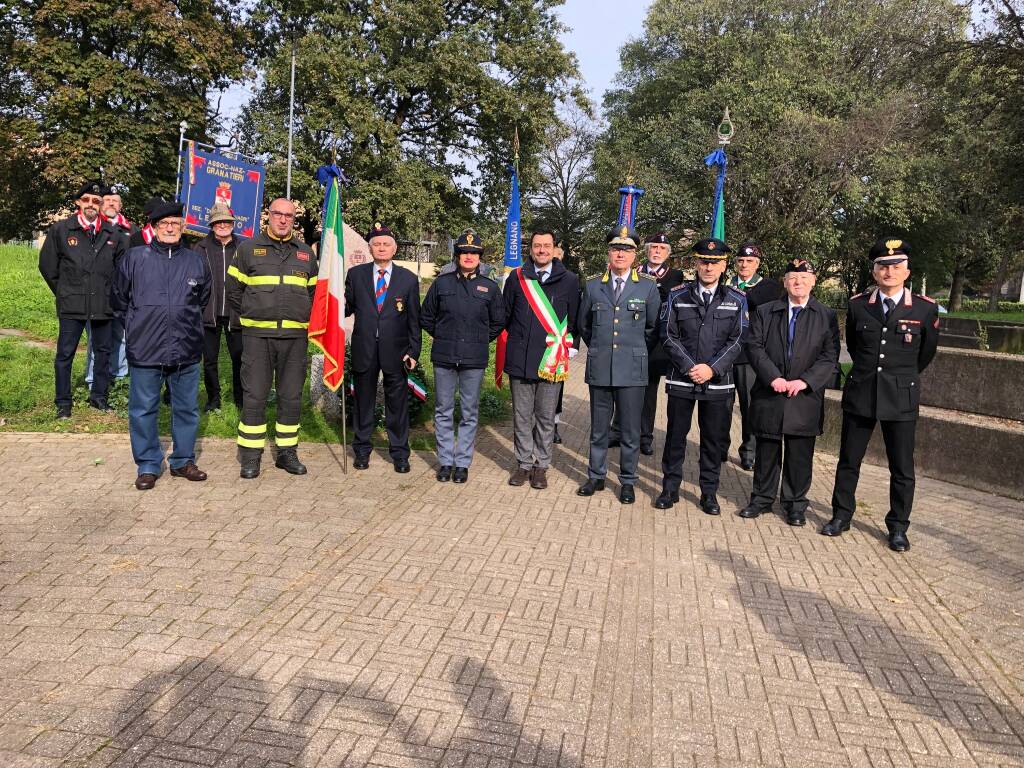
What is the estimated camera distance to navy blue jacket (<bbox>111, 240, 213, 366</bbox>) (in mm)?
5723

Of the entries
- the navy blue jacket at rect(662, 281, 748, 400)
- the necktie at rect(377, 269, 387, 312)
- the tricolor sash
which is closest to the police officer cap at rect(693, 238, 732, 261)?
the navy blue jacket at rect(662, 281, 748, 400)

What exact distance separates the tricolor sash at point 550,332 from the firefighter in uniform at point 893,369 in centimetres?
223

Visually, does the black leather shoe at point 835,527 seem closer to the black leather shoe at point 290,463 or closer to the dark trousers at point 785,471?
the dark trousers at point 785,471

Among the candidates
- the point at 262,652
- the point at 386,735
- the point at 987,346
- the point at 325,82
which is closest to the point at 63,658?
the point at 262,652

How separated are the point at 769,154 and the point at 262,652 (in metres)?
26.2

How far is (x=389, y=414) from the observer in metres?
6.84

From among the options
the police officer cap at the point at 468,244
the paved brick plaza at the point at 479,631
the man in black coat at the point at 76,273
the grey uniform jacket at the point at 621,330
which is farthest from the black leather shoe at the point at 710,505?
the man in black coat at the point at 76,273

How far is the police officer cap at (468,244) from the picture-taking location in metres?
6.43

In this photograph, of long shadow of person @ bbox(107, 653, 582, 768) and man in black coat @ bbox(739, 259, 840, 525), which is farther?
man in black coat @ bbox(739, 259, 840, 525)

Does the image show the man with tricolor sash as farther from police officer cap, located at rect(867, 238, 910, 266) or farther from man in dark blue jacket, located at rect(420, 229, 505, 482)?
police officer cap, located at rect(867, 238, 910, 266)

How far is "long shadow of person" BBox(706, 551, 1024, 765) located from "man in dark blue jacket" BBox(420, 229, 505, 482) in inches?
103

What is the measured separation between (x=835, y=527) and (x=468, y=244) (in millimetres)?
3640

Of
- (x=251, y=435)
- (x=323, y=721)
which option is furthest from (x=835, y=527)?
(x=251, y=435)

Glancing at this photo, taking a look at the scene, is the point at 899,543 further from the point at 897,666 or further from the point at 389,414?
the point at 389,414
